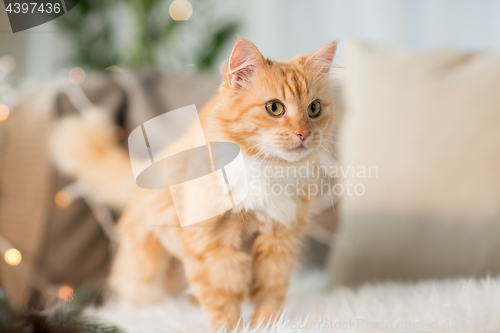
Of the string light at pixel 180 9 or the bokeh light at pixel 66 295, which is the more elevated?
the string light at pixel 180 9

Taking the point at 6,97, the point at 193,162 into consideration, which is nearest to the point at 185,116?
the point at 193,162

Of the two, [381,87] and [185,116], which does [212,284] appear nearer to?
[185,116]

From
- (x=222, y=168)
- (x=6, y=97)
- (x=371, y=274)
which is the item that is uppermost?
(x=6, y=97)

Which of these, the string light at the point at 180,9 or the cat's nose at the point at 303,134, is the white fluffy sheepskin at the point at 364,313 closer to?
the cat's nose at the point at 303,134

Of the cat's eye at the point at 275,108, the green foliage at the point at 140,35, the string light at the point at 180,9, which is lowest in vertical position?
the cat's eye at the point at 275,108

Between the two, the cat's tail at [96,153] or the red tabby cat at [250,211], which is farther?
the cat's tail at [96,153]

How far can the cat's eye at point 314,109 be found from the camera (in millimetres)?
323

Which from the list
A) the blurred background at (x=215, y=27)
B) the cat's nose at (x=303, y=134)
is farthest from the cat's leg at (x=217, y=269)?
the blurred background at (x=215, y=27)

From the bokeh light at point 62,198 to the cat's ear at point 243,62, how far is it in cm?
70

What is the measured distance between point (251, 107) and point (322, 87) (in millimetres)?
79

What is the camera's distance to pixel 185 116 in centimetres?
35

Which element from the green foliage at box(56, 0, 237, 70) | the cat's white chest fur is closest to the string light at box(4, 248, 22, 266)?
the cat's white chest fur

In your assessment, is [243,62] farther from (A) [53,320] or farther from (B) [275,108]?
(A) [53,320]

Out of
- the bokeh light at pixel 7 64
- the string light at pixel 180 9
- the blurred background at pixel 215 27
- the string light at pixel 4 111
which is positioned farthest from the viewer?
the blurred background at pixel 215 27
